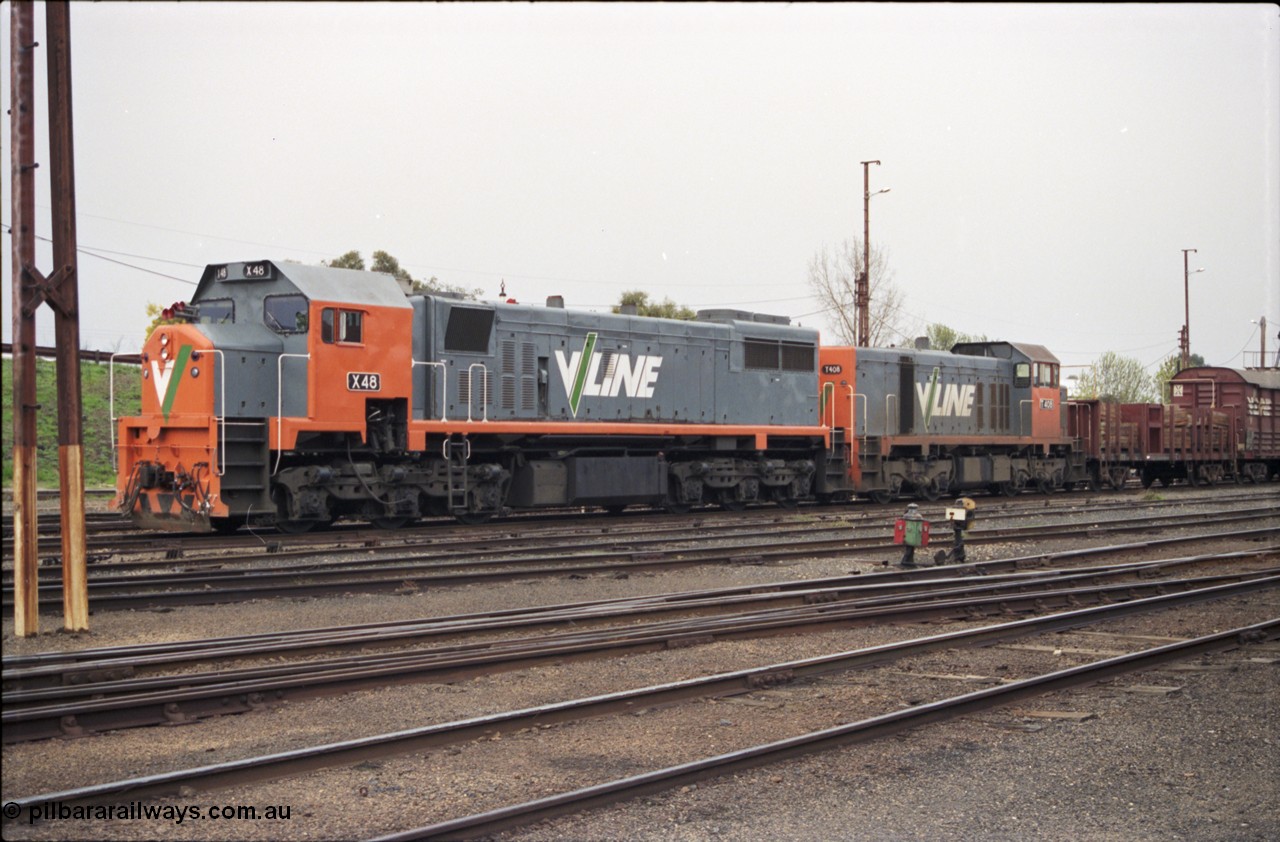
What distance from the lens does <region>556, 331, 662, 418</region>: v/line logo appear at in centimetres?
1767

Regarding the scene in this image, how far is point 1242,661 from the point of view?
8.32 meters

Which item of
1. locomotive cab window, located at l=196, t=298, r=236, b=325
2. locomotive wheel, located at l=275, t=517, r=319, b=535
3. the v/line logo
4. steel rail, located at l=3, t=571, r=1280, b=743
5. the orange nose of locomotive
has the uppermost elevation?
locomotive cab window, located at l=196, t=298, r=236, b=325

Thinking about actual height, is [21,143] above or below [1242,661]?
above

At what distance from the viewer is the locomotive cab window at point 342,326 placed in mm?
14352

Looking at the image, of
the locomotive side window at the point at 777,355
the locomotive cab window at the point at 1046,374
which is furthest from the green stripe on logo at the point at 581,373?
the locomotive cab window at the point at 1046,374

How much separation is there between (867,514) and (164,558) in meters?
12.0

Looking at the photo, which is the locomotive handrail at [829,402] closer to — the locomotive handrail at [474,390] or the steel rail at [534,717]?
the locomotive handrail at [474,390]

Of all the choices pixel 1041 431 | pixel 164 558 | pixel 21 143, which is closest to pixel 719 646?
pixel 21 143

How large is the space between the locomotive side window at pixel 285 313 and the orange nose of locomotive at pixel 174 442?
0.96 metres

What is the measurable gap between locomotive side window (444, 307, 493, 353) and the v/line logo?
1366 mm

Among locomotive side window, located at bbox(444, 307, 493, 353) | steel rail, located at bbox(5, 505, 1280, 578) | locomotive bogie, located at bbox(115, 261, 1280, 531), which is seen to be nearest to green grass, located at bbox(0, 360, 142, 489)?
locomotive bogie, located at bbox(115, 261, 1280, 531)

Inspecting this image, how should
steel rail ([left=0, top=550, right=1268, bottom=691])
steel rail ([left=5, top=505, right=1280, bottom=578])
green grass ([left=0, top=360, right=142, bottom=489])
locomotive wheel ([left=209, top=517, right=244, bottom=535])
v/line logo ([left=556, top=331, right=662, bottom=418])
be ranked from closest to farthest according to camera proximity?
steel rail ([left=0, top=550, right=1268, bottom=691]), steel rail ([left=5, top=505, right=1280, bottom=578]), locomotive wheel ([left=209, top=517, right=244, bottom=535]), v/line logo ([left=556, top=331, right=662, bottom=418]), green grass ([left=0, top=360, right=142, bottom=489])

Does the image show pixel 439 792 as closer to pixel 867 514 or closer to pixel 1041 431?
pixel 867 514

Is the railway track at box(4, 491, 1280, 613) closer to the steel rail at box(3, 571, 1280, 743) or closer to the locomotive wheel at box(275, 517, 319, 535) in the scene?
the locomotive wheel at box(275, 517, 319, 535)
